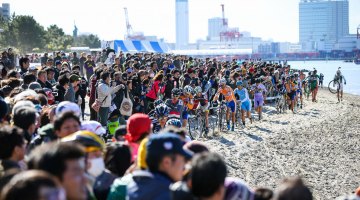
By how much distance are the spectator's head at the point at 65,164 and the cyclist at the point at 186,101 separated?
11681 millimetres

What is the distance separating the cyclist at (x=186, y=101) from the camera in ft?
51.5

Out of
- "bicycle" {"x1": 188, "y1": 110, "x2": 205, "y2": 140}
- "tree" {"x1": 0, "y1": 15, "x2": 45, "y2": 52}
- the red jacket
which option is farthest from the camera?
"tree" {"x1": 0, "y1": 15, "x2": 45, "y2": 52}

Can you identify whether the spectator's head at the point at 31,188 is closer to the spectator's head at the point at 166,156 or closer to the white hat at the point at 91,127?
the spectator's head at the point at 166,156

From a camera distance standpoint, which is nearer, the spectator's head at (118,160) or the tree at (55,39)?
the spectator's head at (118,160)

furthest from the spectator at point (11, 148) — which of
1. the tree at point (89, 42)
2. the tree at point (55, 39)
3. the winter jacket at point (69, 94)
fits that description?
the tree at point (89, 42)

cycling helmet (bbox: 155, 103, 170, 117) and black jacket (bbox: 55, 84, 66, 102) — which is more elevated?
black jacket (bbox: 55, 84, 66, 102)

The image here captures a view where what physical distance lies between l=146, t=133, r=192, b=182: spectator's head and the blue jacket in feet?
0.19

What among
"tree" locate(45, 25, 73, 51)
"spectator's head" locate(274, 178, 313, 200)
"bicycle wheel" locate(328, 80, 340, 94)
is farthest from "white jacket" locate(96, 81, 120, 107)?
"tree" locate(45, 25, 73, 51)

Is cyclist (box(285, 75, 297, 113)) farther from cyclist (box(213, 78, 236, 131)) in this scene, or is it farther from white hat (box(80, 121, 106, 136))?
white hat (box(80, 121, 106, 136))

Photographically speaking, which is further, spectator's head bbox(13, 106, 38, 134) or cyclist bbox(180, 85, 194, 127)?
cyclist bbox(180, 85, 194, 127)

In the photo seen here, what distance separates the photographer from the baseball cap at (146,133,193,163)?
4.52 meters

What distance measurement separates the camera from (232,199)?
437 centimetres

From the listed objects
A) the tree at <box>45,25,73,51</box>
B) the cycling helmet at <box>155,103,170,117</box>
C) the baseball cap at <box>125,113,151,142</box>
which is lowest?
the cycling helmet at <box>155,103,170,117</box>

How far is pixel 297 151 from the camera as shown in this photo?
17984mm
